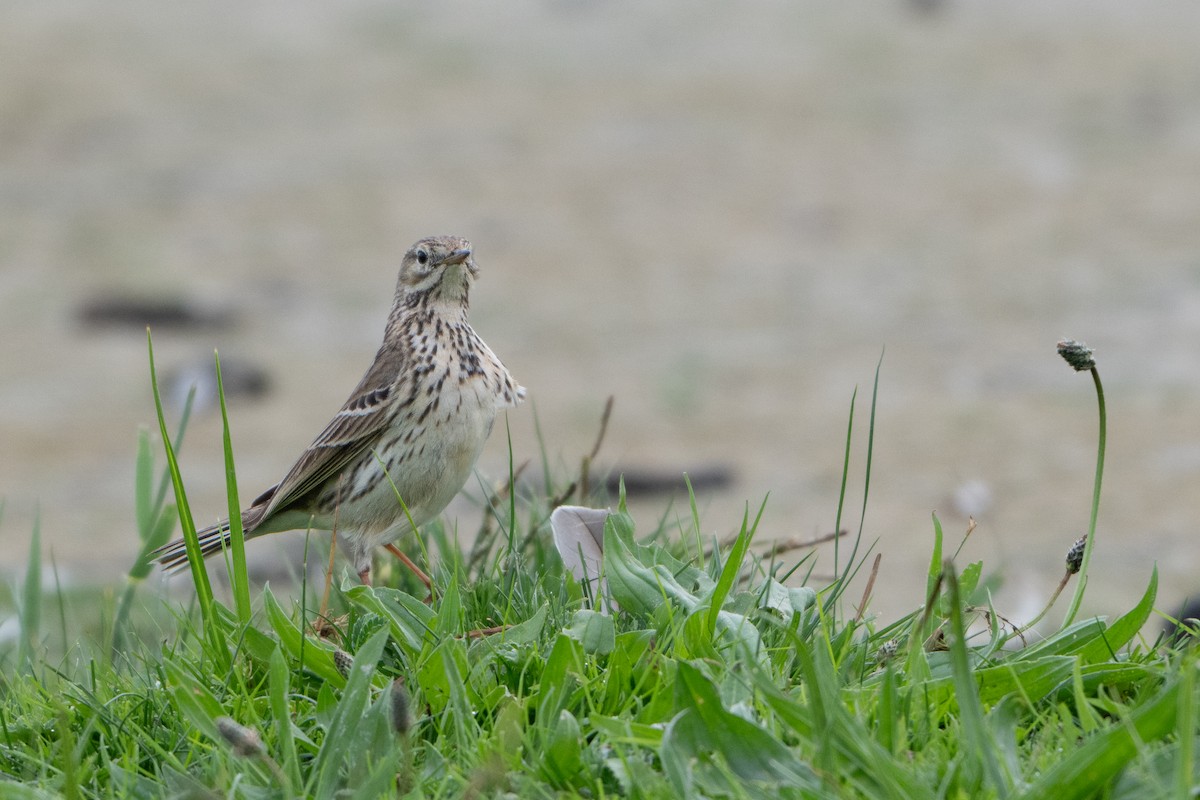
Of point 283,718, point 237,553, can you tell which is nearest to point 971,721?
point 283,718

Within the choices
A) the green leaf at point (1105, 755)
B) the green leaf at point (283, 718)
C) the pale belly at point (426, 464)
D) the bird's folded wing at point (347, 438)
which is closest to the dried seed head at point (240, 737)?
the green leaf at point (283, 718)

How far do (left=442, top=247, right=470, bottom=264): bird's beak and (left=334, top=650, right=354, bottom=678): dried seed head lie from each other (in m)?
1.94

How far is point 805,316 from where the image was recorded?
43.6 ft

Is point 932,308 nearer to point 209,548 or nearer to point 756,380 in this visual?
point 756,380

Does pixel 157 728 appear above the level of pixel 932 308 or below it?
above

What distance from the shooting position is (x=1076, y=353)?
3.13m

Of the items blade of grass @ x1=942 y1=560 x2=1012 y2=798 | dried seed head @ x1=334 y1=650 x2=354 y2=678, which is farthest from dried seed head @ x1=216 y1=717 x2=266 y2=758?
blade of grass @ x1=942 y1=560 x2=1012 y2=798

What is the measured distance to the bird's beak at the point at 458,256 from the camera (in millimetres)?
5078

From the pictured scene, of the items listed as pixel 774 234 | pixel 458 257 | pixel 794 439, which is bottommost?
pixel 794 439

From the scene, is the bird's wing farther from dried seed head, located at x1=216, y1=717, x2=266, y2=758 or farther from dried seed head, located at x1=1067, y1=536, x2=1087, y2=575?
dried seed head, located at x1=1067, y1=536, x2=1087, y2=575

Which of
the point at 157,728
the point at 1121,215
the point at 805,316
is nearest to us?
the point at 157,728

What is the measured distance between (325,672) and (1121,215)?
496 inches

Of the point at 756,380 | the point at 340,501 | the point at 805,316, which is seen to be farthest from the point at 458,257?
the point at 805,316

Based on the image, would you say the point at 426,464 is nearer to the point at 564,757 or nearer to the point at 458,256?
the point at 458,256
